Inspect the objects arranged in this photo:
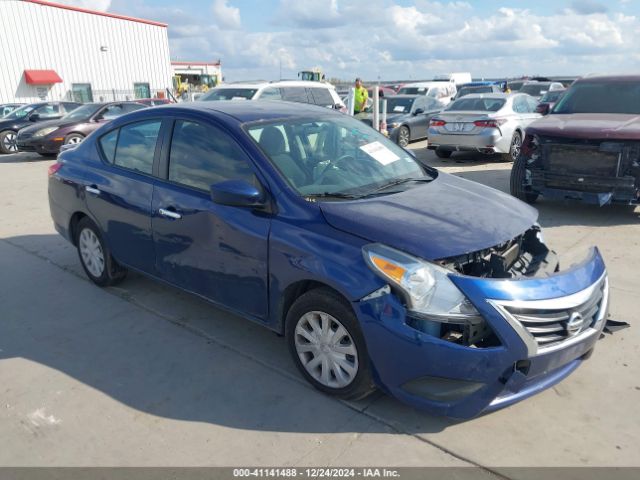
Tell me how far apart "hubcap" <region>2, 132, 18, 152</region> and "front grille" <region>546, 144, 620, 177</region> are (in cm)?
1491

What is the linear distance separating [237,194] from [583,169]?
5226mm

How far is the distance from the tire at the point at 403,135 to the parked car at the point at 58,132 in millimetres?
7170

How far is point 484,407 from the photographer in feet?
8.81

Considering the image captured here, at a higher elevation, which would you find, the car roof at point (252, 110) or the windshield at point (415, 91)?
the car roof at point (252, 110)

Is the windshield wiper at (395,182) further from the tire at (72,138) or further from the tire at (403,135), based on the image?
the tire at (72,138)

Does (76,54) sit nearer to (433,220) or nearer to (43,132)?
(43,132)

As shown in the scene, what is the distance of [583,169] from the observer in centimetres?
669

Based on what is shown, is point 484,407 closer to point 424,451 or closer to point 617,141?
point 424,451

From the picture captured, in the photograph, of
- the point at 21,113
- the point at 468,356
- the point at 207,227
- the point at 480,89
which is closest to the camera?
the point at 468,356

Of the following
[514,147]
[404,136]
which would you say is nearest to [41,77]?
[404,136]

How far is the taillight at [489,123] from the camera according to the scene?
10.7 meters

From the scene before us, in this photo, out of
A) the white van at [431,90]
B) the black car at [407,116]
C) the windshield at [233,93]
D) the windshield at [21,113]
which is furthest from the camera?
the white van at [431,90]

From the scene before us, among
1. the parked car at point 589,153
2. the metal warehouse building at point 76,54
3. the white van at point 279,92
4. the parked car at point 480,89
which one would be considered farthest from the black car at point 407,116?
the metal warehouse building at point 76,54

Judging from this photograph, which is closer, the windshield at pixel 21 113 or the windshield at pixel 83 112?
the windshield at pixel 83 112
